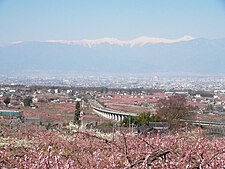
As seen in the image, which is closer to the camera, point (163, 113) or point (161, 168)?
point (161, 168)

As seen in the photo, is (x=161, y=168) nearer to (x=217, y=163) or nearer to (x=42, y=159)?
(x=217, y=163)

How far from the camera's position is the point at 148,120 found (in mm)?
25812

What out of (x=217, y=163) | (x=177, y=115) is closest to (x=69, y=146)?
(x=217, y=163)

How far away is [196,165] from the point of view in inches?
109

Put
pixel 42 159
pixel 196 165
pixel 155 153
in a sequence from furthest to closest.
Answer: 1. pixel 42 159
2. pixel 196 165
3. pixel 155 153

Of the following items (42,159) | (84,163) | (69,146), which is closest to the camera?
(42,159)

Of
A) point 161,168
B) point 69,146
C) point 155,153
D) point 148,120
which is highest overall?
point 155,153

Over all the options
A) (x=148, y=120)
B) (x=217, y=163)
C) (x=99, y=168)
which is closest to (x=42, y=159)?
(x=99, y=168)

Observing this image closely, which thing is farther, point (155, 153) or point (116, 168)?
point (116, 168)

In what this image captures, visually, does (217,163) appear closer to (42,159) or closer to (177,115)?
(42,159)

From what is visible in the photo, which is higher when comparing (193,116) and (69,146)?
(69,146)

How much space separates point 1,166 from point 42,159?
2.14 feet

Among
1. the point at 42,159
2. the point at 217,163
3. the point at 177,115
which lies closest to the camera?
the point at 42,159

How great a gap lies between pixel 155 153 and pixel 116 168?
2.94ft
